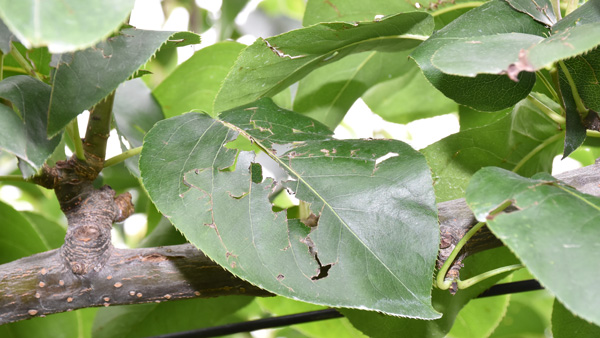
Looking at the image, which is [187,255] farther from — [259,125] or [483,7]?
[483,7]

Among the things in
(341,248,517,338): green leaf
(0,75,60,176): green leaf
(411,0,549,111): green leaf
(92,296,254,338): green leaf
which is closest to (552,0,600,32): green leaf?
(411,0,549,111): green leaf

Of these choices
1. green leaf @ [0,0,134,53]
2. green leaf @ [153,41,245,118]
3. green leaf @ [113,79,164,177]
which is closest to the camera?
green leaf @ [0,0,134,53]

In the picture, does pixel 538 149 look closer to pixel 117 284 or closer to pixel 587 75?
pixel 587 75

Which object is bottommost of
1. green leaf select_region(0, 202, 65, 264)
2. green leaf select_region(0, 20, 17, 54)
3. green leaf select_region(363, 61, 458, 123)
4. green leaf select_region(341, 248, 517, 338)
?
green leaf select_region(341, 248, 517, 338)

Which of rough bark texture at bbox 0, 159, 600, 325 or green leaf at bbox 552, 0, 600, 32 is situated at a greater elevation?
green leaf at bbox 552, 0, 600, 32

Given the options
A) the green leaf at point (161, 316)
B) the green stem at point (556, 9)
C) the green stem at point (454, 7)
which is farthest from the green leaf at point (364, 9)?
the green leaf at point (161, 316)

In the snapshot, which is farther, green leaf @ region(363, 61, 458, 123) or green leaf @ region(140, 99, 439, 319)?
green leaf @ region(363, 61, 458, 123)

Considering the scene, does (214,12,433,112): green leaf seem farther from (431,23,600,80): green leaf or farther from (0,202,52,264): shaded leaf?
(0,202,52,264): shaded leaf

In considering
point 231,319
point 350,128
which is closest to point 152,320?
point 231,319
